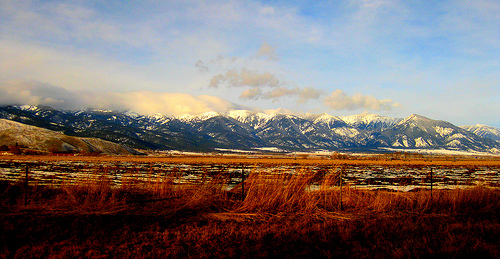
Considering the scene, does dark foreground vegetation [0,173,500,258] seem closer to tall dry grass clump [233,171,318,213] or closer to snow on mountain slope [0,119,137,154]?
tall dry grass clump [233,171,318,213]

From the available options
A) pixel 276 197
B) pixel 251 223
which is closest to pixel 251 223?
pixel 251 223

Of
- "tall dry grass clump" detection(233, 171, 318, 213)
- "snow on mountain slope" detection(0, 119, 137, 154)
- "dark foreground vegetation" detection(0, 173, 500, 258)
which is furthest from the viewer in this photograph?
"snow on mountain slope" detection(0, 119, 137, 154)

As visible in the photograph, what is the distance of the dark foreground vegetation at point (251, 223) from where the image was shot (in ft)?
23.7

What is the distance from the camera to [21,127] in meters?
150

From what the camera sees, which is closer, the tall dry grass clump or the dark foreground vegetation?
the dark foreground vegetation

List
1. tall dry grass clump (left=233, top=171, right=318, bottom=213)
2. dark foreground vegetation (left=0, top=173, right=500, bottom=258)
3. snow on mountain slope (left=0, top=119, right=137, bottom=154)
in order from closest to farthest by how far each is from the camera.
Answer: dark foreground vegetation (left=0, top=173, right=500, bottom=258) → tall dry grass clump (left=233, top=171, right=318, bottom=213) → snow on mountain slope (left=0, top=119, right=137, bottom=154)

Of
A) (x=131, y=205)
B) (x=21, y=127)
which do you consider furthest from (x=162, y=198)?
(x=21, y=127)

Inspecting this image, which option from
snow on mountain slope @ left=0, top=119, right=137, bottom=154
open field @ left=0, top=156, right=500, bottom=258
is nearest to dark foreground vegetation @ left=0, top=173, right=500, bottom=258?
open field @ left=0, top=156, right=500, bottom=258

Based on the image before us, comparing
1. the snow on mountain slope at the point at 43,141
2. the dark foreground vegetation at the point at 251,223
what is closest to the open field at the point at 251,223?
the dark foreground vegetation at the point at 251,223

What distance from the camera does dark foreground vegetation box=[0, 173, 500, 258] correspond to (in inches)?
285

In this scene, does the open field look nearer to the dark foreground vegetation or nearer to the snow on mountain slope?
the dark foreground vegetation

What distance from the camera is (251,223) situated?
10211 millimetres

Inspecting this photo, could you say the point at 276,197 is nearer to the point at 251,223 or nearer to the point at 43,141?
the point at 251,223

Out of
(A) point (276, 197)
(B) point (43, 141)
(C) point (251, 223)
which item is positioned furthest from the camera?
(B) point (43, 141)
